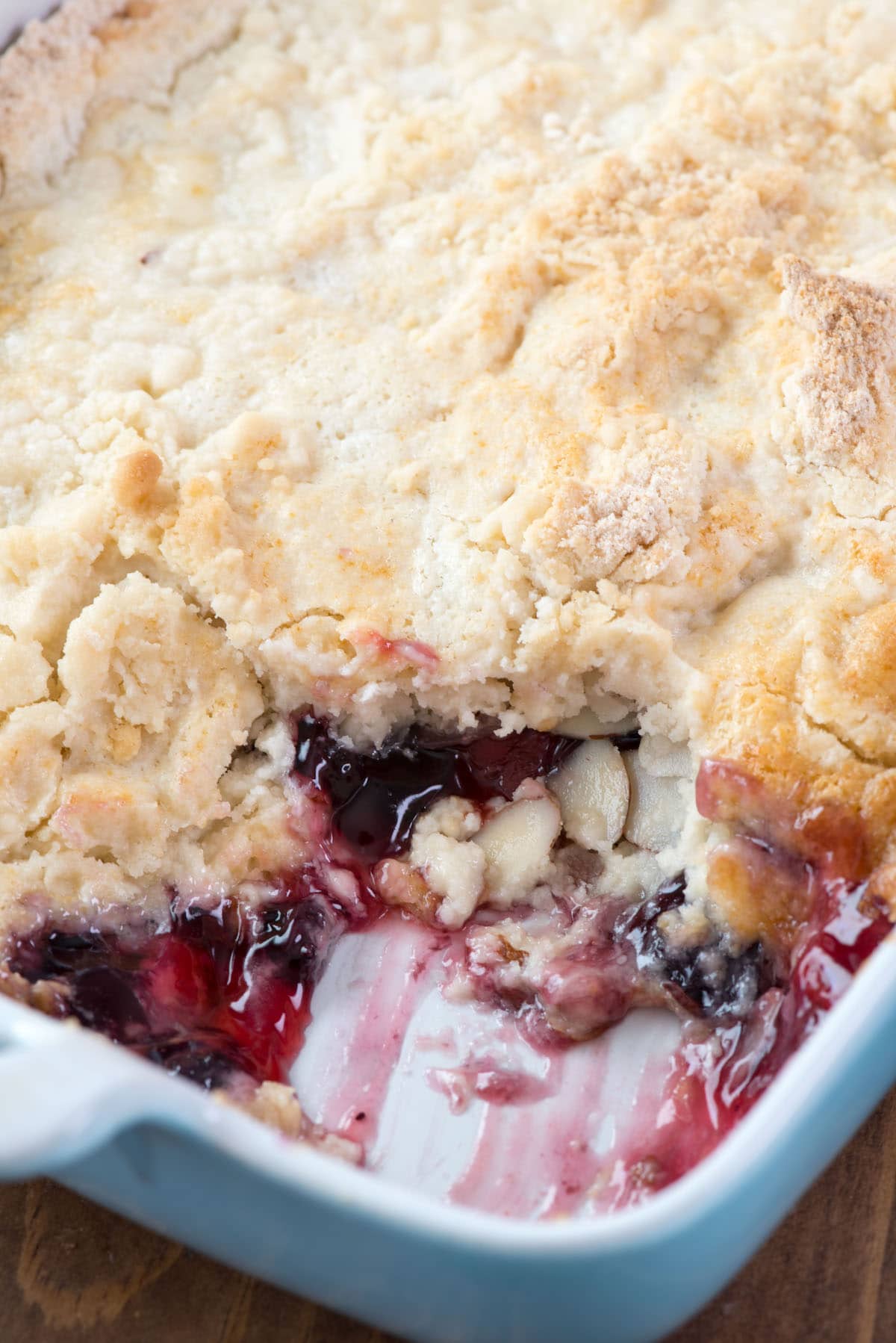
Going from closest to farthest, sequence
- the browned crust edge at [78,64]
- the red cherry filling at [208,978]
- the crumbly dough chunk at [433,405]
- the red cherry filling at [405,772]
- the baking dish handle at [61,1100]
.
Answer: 1. the baking dish handle at [61,1100]
2. the red cherry filling at [208,978]
3. the crumbly dough chunk at [433,405]
4. the red cherry filling at [405,772]
5. the browned crust edge at [78,64]

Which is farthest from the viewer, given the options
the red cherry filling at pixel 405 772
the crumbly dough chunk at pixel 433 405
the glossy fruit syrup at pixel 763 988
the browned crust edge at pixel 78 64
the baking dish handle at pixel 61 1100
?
the browned crust edge at pixel 78 64

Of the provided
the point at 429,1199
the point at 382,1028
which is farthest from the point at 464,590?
the point at 429,1199

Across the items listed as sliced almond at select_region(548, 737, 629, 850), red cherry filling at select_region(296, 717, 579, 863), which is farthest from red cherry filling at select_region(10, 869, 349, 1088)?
sliced almond at select_region(548, 737, 629, 850)

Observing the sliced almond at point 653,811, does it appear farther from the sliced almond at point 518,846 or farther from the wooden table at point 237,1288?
the wooden table at point 237,1288

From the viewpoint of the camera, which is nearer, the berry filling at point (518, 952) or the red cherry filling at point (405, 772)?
the berry filling at point (518, 952)

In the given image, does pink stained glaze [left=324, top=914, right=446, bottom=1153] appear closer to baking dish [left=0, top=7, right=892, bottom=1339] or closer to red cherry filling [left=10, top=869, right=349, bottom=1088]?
red cherry filling [left=10, top=869, right=349, bottom=1088]

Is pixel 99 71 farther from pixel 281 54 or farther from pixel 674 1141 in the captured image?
pixel 674 1141

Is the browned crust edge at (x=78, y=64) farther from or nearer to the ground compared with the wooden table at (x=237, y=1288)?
farther from the ground

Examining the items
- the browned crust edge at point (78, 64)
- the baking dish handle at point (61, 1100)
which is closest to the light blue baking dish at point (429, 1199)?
the baking dish handle at point (61, 1100)
